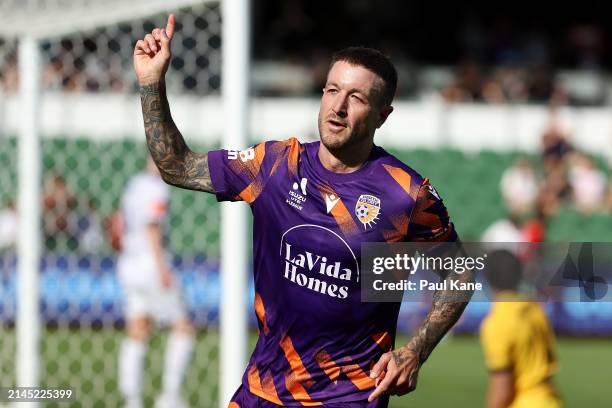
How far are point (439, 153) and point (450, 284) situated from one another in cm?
1241

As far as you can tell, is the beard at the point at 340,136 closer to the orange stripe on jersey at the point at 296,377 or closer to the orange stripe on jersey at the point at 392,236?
the orange stripe on jersey at the point at 392,236

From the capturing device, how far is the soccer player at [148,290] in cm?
904

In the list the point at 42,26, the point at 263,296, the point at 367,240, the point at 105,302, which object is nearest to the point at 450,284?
the point at 367,240

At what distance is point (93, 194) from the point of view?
13641mm

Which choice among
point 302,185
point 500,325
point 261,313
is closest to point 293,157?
point 302,185

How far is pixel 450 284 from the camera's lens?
14.2 ft

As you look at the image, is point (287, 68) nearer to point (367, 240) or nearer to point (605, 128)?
point (605, 128)

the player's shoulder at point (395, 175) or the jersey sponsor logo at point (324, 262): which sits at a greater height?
the player's shoulder at point (395, 175)

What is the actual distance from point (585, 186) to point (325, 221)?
43.3 feet

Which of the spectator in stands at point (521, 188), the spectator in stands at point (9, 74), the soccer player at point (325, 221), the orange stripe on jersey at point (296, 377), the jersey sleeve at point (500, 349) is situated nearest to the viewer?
the soccer player at point (325, 221)

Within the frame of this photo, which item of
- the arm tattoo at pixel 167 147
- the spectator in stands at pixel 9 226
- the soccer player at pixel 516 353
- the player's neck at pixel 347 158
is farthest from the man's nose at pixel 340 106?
the spectator in stands at pixel 9 226

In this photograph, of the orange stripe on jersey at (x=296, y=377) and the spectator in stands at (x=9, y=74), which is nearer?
the orange stripe on jersey at (x=296, y=377)

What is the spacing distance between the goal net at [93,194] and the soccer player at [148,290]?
0.55 m

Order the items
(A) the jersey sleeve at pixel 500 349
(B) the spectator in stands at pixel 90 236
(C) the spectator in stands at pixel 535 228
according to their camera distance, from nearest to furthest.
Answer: (A) the jersey sleeve at pixel 500 349
(B) the spectator in stands at pixel 90 236
(C) the spectator in stands at pixel 535 228
